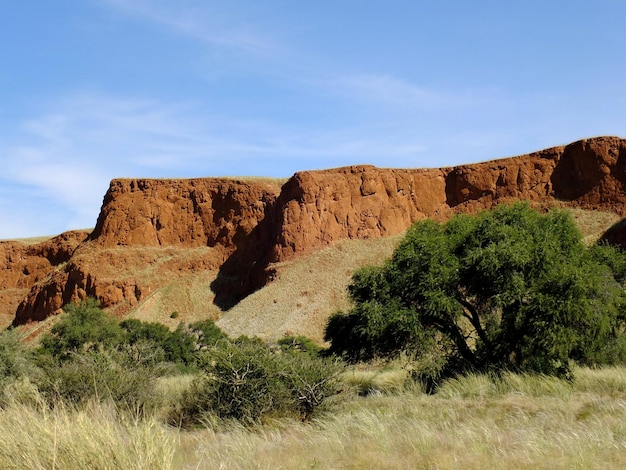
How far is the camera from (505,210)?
791 inches

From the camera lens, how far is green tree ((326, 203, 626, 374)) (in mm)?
15656

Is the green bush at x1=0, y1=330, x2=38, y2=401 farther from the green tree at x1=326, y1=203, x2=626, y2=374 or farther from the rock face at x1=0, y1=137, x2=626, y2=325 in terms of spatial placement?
the rock face at x1=0, y1=137, x2=626, y2=325

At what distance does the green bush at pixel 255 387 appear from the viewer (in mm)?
11070

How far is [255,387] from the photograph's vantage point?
11.2 m

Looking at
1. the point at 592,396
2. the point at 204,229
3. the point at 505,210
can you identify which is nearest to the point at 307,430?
the point at 592,396

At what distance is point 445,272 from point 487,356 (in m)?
2.71

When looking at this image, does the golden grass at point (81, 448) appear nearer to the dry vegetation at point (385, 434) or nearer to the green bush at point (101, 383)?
the dry vegetation at point (385, 434)

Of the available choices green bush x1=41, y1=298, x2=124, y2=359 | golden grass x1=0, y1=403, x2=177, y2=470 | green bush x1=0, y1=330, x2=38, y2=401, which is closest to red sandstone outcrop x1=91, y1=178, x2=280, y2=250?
green bush x1=41, y1=298, x2=124, y2=359

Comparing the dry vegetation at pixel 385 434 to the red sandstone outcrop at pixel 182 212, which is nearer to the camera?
the dry vegetation at pixel 385 434

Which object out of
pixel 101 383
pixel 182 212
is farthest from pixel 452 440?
pixel 182 212

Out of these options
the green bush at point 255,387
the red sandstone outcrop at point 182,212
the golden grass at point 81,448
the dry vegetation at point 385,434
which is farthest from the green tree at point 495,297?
the red sandstone outcrop at point 182,212

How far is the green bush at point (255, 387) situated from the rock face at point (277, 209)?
52643 millimetres

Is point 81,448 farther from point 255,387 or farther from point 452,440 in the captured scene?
point 255,387

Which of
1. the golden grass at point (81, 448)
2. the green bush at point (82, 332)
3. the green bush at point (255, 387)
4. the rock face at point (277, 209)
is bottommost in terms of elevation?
the green bush at point (82, 332)
